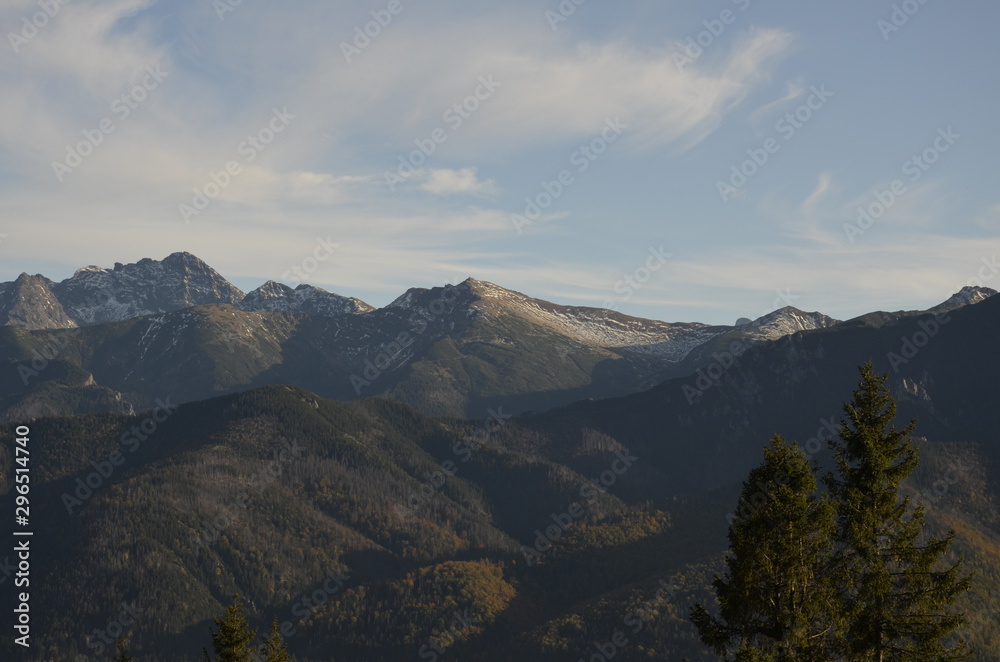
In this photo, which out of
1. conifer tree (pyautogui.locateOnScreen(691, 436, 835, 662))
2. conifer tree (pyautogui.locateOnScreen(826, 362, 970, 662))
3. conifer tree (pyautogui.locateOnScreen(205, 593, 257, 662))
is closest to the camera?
conifer tree (pyautogui.locateOnScreen(691, 436, 835, 662))

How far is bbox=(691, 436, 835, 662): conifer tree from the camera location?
133ft

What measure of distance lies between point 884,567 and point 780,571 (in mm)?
6266

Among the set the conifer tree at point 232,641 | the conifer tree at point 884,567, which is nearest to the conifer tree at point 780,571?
the conifer tree at point 884,567

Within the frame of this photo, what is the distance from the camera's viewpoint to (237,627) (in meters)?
55.8

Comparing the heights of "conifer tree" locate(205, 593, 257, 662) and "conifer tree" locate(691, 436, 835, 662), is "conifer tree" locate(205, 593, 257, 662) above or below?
below

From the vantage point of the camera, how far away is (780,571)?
4081 cm

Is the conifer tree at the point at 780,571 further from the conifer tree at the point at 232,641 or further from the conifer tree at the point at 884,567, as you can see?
the conifer tree at the point at 232,641

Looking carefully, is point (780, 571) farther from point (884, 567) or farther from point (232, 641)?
point (232, 641)

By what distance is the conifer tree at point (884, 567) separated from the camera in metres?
41.9

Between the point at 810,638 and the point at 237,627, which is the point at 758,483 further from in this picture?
the point at 237,627

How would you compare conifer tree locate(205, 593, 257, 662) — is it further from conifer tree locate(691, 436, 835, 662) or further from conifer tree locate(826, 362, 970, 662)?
conifer tree locate(826, 362, 970, 662)

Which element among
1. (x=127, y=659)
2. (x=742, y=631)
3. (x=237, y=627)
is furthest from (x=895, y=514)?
(x=127, y=659)

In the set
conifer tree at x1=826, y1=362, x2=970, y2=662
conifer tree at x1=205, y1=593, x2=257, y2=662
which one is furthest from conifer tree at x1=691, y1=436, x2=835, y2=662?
conifer tree at x1=205, y1=593, x2=257, y2=662

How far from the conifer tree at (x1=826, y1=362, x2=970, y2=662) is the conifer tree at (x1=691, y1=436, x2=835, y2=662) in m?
1.80
